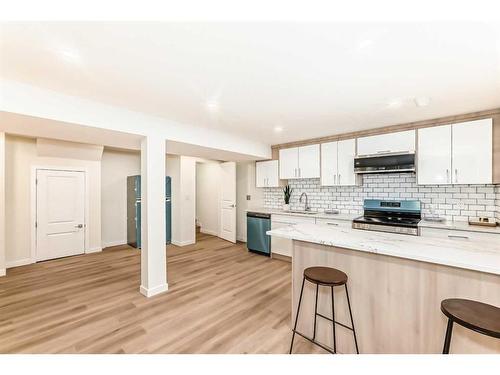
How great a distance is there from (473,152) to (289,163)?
279 centimetres

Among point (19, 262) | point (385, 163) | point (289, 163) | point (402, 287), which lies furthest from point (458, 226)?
point (19, 262)

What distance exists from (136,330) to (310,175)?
11.9ft

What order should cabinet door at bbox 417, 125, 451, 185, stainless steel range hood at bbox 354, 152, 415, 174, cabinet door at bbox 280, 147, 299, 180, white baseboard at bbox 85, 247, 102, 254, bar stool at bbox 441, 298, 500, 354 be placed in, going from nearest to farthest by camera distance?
bar stool at bbox 441, 298, 500, 354 < cabinet door at bbox 417, 125, 451, 185 < stainless steel range hood at bbox 354, 152, 415, 174 < cabinet door at bbox 280, 147, 299, 180 < white baseboard at bbox 85, 247, 102, 254

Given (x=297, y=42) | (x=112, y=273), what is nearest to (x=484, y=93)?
(x=297, y=42)

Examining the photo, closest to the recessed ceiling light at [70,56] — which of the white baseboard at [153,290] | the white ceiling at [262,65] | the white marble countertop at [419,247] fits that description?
the white ceiling at [262,65]

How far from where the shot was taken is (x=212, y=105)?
270 cm

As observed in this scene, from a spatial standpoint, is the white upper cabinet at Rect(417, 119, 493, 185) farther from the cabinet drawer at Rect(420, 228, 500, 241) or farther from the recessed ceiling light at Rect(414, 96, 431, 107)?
the recessed ceiling light at Rect(414, 96, 431, 107)

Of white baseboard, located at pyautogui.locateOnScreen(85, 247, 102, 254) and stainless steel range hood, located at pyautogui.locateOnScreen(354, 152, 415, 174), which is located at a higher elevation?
stainless steel range hood, located at pyautogui.locateOnScreen(354, 152, 415, 174)

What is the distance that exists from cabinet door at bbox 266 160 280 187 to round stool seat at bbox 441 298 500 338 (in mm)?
3901

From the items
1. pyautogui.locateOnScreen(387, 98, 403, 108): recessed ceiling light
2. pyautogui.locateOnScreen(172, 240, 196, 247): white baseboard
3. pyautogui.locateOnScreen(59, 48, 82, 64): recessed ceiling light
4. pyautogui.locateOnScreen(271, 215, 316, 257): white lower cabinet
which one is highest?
pyautogui.locateOnScreen(387, 98, 403, 108): recessed ceiling light

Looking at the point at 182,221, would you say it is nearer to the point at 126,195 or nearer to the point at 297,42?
the point at 126,195

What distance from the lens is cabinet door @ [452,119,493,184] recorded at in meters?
2.90

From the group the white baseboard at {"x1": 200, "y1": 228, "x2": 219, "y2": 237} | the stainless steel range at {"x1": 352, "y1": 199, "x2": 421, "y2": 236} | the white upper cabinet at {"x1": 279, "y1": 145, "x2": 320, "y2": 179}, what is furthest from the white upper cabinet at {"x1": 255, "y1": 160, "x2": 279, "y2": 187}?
the white baseboard at {"x1": 200, "y1": 228, "x2": 219, "y2": 237}

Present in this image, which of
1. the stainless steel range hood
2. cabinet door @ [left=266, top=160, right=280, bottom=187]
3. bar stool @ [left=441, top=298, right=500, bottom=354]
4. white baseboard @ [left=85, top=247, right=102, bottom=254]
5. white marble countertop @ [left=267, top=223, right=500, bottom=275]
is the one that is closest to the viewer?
bar stool @ [left=441, top=298, right=500, bottom=354]
